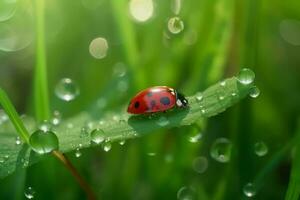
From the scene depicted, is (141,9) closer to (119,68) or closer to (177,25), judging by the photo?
(119,68)

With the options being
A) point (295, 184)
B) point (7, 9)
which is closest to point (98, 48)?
point (7, 9)

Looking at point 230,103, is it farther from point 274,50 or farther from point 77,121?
point 274,50

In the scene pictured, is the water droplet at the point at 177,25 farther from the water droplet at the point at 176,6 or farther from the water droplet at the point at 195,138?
the water droplet at the point at 195,138

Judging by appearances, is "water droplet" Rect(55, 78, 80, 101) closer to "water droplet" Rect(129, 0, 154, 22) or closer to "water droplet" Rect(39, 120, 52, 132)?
"water droplet" Rect(39, 120, 52, 132)

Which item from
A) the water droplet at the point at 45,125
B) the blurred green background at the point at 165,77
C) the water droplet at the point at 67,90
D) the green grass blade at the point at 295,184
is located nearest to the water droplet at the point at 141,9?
the blurred green background at the point at 165,77

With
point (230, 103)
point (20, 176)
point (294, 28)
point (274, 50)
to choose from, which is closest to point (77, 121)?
point (20, 176)

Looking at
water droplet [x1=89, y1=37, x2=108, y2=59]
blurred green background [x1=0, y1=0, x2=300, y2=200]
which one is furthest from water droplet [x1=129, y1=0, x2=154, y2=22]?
water droplet [x1=89, y1=37, x2=108, y2=59]
